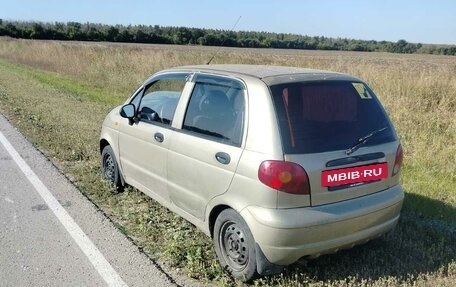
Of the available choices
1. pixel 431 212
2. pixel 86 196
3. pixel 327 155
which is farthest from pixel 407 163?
pixel 86 196

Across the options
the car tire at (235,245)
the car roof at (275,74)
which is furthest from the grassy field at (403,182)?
the car roof at (275,74)

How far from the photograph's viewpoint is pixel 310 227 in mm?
3174

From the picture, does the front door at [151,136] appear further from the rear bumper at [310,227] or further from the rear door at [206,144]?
the rear bumper at [310,227]

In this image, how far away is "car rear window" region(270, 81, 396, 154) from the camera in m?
3.27

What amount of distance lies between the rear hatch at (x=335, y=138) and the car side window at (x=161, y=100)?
127 centimetres

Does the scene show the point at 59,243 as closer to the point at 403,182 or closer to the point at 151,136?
the point at 151,136

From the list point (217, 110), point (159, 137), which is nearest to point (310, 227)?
point (217, 110)

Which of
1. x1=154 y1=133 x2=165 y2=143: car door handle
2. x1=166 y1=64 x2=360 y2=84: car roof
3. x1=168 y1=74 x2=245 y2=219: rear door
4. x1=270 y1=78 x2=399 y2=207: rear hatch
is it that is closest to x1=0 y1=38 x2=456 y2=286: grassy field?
x1=168 y1=74 x2=245 y2=219: rear door

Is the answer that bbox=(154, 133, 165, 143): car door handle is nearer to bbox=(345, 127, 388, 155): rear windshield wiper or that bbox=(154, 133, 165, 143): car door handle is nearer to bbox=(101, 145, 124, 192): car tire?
bbox=(101, 145, 124, 192): car tire

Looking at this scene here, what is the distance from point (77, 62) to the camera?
24047 mm

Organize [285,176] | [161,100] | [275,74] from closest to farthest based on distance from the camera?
[285,176] → [275,74] → [161,100]

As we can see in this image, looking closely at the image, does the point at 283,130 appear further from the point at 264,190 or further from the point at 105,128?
the point at 105,128

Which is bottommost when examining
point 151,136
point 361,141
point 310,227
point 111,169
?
point 111,169

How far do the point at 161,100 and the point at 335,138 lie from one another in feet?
6.64
